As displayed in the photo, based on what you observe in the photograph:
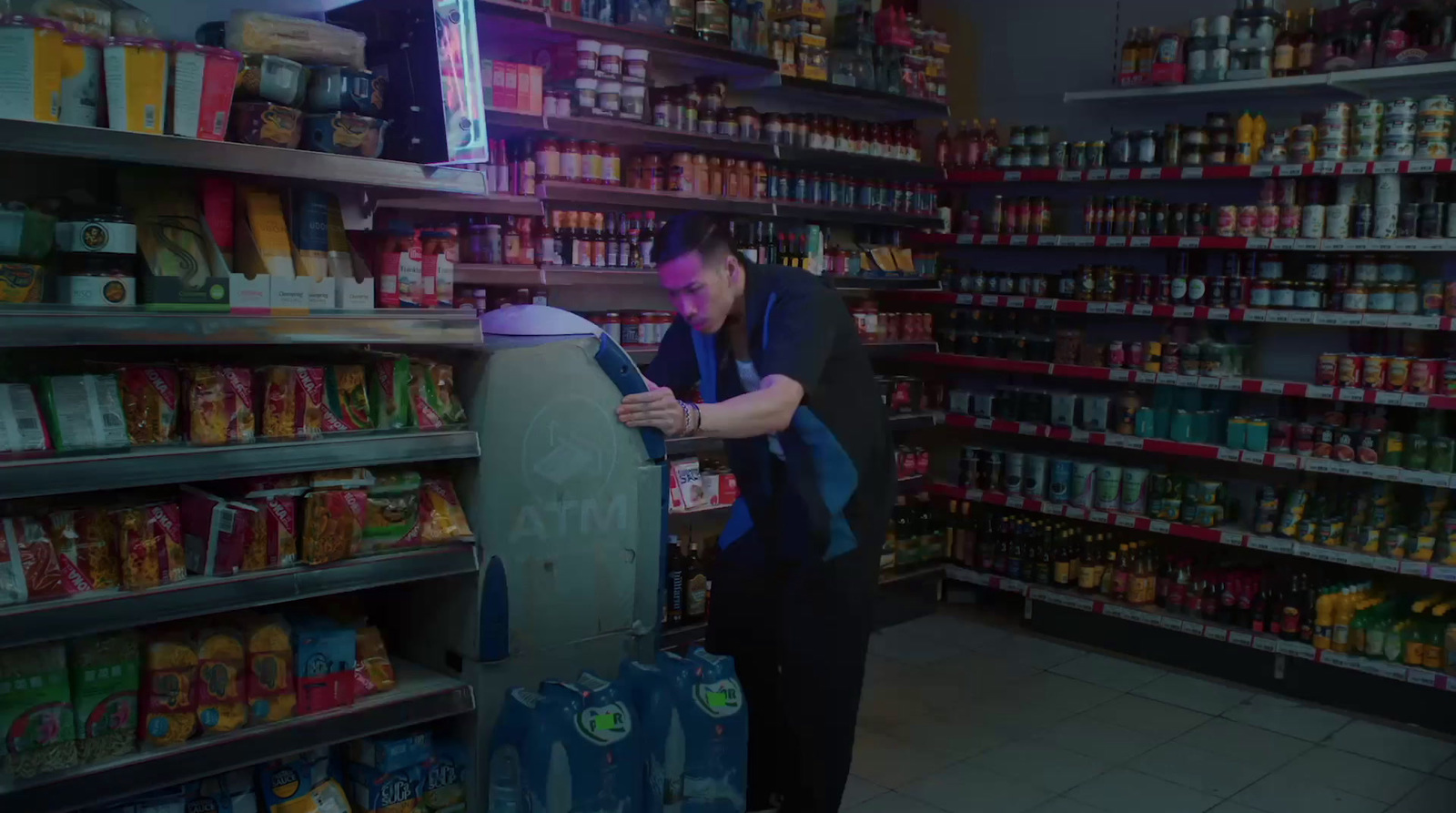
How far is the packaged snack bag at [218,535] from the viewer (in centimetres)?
268

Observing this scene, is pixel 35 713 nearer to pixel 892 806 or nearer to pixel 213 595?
pixel 213 595

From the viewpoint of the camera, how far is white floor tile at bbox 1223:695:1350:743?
4.92 metres

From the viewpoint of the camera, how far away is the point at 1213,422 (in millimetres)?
5809

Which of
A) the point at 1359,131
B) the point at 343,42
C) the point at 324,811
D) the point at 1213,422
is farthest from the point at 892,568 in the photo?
the point at 343,42

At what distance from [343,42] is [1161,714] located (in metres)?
4.19

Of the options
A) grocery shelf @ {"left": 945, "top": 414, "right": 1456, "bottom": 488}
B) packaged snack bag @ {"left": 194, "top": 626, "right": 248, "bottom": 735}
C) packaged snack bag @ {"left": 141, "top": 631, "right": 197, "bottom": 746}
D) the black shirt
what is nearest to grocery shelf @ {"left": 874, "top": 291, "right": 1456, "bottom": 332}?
grocery shelf @ {"left": 945, "top": 414, "right": 1456, "bottom": 488}

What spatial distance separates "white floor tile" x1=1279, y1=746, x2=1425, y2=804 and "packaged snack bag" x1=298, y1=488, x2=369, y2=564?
3.58 meters

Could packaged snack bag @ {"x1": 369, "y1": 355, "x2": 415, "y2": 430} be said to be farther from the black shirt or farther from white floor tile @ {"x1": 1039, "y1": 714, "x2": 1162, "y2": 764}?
white floor tile @ {"x1": 1039, "y1": 714, "x2": 1162, "y2": 764}

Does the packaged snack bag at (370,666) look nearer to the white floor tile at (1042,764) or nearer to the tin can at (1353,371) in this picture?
the white floor tile at (1042,764)

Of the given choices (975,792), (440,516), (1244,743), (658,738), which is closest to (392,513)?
(440,516)

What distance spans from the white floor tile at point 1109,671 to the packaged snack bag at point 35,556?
440 centimetres

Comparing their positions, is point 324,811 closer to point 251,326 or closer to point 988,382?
point 251,326

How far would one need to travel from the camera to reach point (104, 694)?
2.60 m

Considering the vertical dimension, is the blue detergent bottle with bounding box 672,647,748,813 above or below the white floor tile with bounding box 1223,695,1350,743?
above
